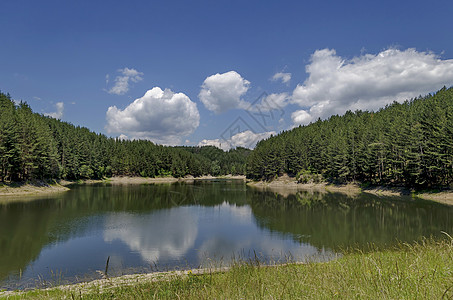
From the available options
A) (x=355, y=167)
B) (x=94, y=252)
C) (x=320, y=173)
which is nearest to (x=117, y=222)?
(x=94, y=252)

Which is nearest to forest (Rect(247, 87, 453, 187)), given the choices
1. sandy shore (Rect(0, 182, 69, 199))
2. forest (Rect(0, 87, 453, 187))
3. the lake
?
forest (Rect(0, 87, 453, 187))

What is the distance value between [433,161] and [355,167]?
1110 inches

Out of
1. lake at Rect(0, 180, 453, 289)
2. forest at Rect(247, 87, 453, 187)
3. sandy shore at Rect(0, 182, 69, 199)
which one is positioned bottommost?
lake at Rect(0, 180, 453, 289)

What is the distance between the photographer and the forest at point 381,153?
5791 cm

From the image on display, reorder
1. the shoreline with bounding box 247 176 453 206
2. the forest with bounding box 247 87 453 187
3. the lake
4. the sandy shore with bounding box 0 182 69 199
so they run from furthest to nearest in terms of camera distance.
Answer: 1. the sandy shore with bounding box 0 182 69 199
2. the forest with bounding box 247 87 453 187
3. the shoreline with bounding box 247 176 453 206
4. the lake

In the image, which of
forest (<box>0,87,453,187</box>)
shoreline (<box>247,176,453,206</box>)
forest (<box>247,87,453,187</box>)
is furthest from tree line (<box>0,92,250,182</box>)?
shoreline (<box>247,176,453,206</box>)

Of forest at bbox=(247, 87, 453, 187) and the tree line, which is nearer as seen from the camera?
forest at bbox=(247, 87, 453, 187)

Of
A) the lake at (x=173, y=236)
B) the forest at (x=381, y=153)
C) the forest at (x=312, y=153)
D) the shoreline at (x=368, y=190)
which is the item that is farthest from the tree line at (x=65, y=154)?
the shoreline at (x=368, y=190)

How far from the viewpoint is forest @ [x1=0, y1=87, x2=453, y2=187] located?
198 ft

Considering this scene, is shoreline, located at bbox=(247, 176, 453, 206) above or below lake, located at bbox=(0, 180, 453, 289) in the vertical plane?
above

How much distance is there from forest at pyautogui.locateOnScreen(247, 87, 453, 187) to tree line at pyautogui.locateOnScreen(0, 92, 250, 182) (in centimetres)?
5829

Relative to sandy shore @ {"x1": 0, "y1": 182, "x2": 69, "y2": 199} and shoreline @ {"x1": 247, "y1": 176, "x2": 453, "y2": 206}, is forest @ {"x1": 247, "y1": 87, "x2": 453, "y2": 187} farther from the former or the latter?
sandy shore @ {"x1": 0, "y1": 182, "x2": 69, "y2": 199}

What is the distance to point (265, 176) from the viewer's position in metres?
128

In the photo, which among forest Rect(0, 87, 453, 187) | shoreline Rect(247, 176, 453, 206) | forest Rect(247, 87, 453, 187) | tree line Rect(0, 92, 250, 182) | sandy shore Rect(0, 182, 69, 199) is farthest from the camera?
tree line Rect(0, 92, 250, 182)
